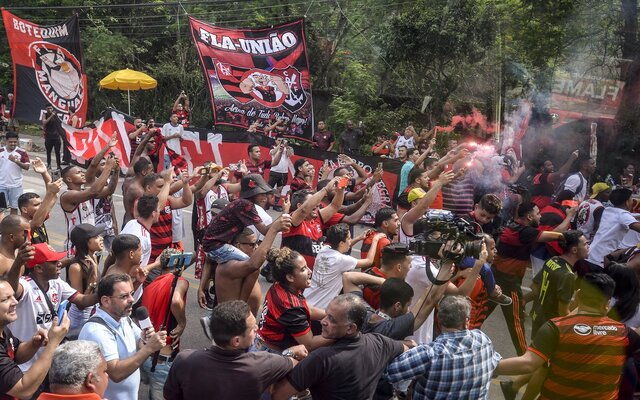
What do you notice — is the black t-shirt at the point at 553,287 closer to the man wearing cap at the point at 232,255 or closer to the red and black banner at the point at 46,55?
the man wearing cap at the point at 232,255

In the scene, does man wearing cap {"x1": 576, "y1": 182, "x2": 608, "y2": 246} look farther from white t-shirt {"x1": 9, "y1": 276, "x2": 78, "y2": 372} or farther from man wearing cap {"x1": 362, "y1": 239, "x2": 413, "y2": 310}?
white t-shirt {"x1": 9, "y1": 276, "x2": 78, "y2": 372}

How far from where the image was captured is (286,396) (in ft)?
12.6

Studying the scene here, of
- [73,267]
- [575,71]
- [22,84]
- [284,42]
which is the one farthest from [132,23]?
[73,267]

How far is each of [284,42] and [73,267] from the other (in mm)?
10153

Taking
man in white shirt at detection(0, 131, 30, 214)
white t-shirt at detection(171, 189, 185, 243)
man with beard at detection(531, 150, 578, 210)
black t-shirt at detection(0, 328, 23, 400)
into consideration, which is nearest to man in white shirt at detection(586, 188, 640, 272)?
man with beard at detection(531, 150, 578, 210)

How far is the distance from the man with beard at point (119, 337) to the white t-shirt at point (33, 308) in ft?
2.26

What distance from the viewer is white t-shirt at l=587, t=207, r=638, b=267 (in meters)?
7.85

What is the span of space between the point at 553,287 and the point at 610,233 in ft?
8.02

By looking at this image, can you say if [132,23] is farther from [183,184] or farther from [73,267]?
[73,267]

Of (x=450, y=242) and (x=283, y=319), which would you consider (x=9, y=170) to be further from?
(x=450, y=242)

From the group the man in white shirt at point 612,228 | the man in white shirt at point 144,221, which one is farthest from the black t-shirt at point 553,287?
the man in white shirt at point 144,221

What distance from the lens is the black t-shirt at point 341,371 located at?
3.78 m

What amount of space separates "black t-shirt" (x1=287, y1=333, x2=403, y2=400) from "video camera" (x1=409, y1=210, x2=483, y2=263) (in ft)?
3.71

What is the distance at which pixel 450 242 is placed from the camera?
481cm
